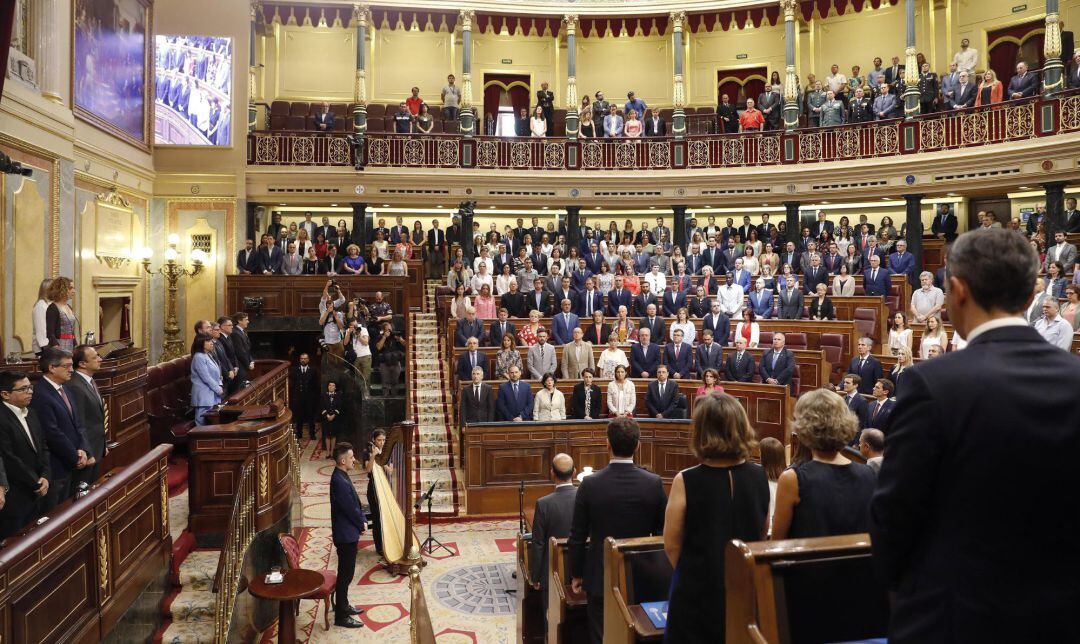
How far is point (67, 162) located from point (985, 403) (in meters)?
10.4

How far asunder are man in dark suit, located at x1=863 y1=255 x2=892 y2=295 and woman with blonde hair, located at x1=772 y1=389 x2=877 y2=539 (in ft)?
30.9

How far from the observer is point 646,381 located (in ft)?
28.5

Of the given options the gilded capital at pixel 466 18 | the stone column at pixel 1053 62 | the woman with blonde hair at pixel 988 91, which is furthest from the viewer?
the gilded capital at pixel 466 18

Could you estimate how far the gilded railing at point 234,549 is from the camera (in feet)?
13.7

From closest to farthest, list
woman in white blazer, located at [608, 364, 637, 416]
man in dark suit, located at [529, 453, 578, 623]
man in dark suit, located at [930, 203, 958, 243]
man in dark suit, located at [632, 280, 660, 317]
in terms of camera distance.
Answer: man in dark suit, located at [529, 453, 578, 623]
woman in white blazer, located at [608, 364, 637, 416]
man in dark suit, located at [632, 280, 660, 317]
man in dark suit, located at [930, 203, 958, 243]

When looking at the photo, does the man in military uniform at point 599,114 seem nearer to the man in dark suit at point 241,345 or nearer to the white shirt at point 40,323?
Answer: the man in dark suit at point 241,345

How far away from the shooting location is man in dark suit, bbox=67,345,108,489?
4781 mm

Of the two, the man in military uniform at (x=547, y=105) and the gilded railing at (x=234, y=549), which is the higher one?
the man in military uniform at (x=547, y=105)

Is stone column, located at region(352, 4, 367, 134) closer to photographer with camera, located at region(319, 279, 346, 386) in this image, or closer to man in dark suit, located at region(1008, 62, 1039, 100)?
photographer with camera, located at region(319, 279, 346, 386)

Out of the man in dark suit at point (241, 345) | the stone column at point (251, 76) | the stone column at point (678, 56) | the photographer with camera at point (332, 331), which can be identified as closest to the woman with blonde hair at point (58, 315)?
the man in dark suit at point (241, 345)

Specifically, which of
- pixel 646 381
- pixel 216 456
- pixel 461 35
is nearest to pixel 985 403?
pixel 216 456

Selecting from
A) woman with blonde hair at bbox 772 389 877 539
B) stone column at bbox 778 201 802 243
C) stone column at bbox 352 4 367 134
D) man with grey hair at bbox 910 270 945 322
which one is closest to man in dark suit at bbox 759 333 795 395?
man with grey hair at bbox 910 270 945 322

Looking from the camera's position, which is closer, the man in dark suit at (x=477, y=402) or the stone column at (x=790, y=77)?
the man in dark suit at (x=477, y=402)

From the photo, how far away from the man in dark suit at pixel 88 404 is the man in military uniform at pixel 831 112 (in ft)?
44.6
